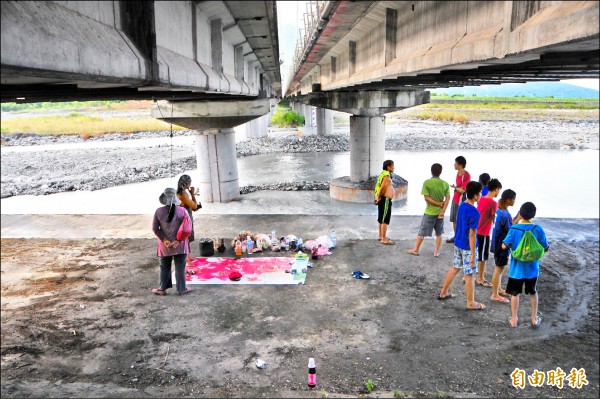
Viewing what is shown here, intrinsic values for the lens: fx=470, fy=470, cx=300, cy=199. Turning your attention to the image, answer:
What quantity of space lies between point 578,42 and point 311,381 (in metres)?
4.17

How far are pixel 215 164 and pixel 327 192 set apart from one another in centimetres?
451

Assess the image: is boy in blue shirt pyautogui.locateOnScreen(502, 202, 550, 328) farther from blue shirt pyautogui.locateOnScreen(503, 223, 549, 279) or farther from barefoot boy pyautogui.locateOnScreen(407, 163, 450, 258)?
barefoot boy pyautogui.locateOnScreen(407, 163, 450, 258)

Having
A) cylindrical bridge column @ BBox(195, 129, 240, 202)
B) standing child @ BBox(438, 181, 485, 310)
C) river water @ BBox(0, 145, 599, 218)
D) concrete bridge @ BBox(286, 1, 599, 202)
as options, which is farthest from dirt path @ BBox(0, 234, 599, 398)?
cylindrical bridge column @ BBox(195, 129, 240, 202)

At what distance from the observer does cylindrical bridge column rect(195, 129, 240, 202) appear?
16.6 metres

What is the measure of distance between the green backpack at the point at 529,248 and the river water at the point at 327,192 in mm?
8316

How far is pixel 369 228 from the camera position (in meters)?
12.3

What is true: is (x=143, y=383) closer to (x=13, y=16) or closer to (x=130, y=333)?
(x=130, y=333)

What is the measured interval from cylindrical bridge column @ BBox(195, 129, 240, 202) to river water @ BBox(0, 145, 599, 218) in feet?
1.85

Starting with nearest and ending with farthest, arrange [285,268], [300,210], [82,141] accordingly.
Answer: [285,268], [300,210], [82,141]

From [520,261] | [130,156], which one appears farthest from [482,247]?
[130,156]

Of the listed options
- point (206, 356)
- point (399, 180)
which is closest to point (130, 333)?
point (206, 356)

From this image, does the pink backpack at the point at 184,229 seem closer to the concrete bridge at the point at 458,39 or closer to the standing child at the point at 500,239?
the concrete bridge at the point at 458,39

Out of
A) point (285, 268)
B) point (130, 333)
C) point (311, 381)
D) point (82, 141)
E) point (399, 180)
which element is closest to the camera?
point (311, 381)

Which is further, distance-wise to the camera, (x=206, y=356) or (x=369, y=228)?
(x=369, y=228)
